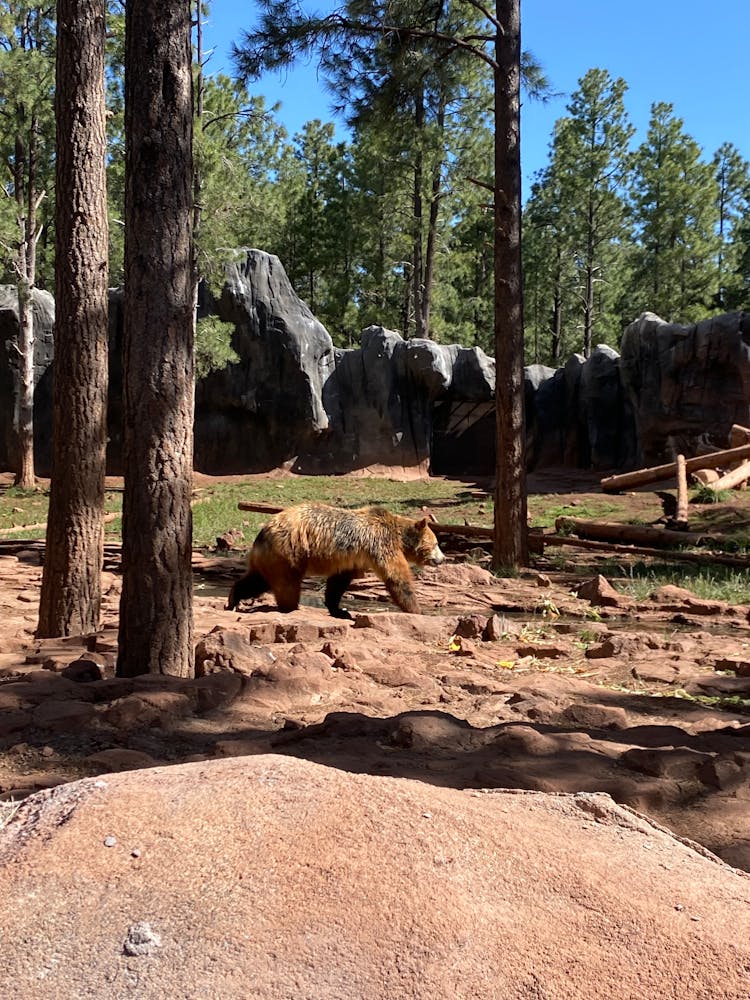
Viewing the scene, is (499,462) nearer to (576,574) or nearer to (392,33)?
(576,574)

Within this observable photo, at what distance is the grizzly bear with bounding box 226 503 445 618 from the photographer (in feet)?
27.0

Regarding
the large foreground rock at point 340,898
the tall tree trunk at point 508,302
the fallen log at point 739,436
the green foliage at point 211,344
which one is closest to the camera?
the large foreground rock at point 340,898

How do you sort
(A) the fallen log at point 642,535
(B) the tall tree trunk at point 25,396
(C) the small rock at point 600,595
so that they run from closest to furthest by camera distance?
(C) the small rock at point 600,595 < (A) the fallen log at point 642,535 < (B) the tall tree trunk at point 25,396

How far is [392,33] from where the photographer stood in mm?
10812

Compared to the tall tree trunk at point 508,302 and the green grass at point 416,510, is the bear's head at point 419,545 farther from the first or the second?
the green grass at point 416,510

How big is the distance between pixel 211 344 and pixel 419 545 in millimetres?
13117

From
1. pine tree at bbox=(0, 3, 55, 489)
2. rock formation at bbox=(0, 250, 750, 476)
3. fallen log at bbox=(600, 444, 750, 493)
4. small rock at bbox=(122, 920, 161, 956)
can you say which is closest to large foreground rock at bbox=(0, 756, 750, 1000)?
small rock at bbox=(122, 920, 161, 956)

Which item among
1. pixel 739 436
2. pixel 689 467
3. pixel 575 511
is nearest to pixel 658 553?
pixel 689 467

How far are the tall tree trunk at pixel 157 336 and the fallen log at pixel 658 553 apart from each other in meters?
7.72

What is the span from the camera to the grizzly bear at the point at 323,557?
8.23m

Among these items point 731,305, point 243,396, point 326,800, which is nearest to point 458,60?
point 326,800

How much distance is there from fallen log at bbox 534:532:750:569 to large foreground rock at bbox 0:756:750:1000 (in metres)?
8.56

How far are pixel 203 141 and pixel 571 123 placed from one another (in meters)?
20.7

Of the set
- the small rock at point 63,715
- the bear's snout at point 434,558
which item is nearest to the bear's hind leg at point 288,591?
the bear's snout at point 434,558
